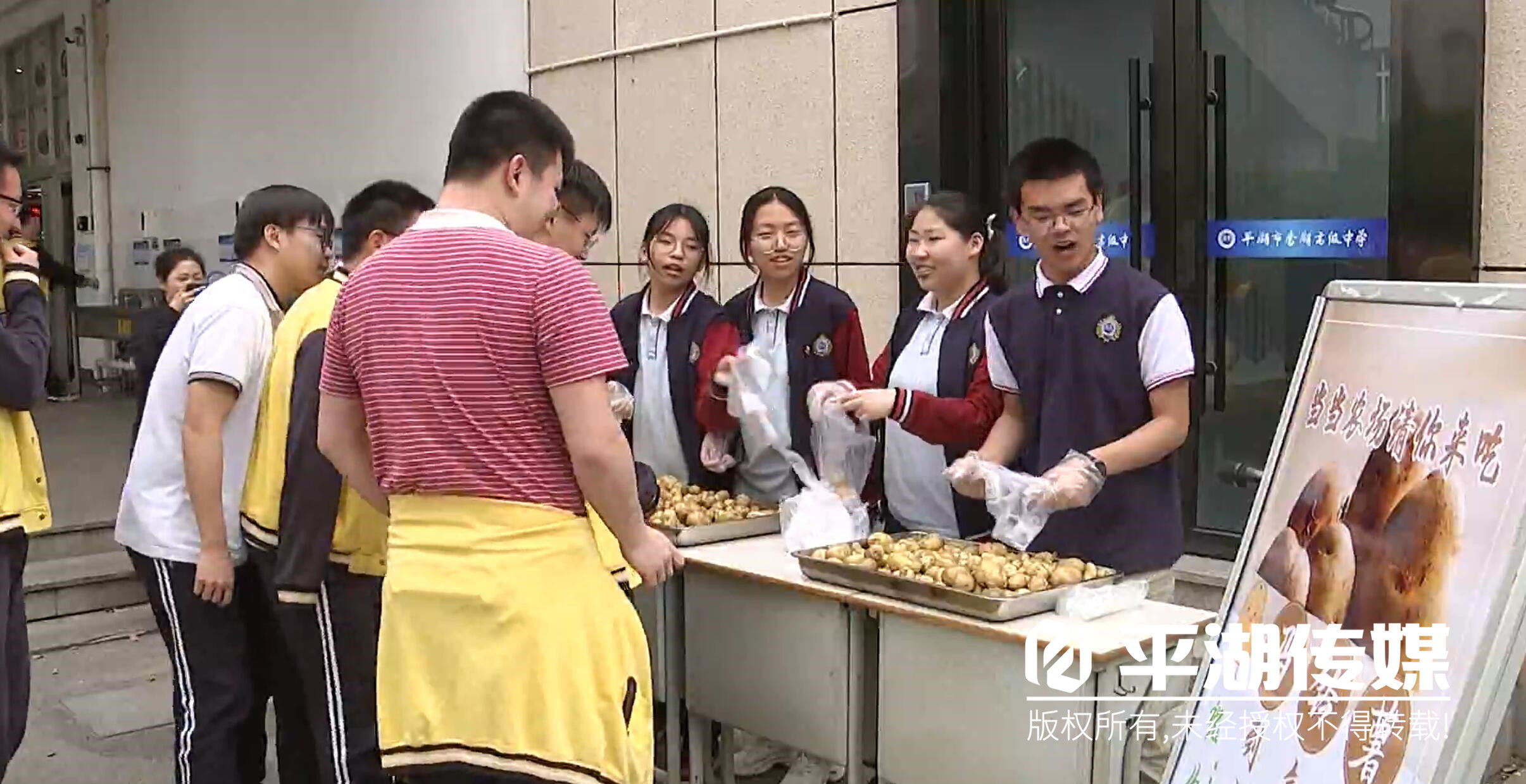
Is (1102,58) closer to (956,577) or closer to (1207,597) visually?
(1207,597)

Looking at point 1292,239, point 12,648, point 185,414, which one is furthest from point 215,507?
point 1292,239

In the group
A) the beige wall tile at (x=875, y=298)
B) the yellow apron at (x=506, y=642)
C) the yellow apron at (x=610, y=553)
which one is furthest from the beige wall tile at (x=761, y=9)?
the yellow apron at (x=506, y=642)

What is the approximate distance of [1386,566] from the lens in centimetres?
167

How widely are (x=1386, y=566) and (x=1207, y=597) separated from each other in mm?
2328

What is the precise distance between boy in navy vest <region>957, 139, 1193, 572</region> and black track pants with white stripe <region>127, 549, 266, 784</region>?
1790 millimetres

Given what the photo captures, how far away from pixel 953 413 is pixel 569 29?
3.95 m

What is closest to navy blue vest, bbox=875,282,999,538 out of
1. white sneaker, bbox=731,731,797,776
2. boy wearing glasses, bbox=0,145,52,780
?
white sneaker, bbox=731,731,797,776

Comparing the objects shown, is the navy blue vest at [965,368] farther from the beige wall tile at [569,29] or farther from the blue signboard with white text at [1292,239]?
the beige wall tile at [569,29]

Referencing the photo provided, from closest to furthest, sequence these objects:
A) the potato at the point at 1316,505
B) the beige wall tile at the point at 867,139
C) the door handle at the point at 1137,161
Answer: the potato at the point at 1316,505, the door handle at the point at 1137,161, the beige wall tile at the point at 867,139

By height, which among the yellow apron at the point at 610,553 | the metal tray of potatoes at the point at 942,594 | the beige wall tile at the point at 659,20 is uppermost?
the beige wall tile at the point at 659,20

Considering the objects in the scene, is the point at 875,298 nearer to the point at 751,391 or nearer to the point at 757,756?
the point at 751,391

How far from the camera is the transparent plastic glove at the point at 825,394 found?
318cm

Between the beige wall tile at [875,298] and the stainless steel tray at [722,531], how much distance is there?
1621 mm

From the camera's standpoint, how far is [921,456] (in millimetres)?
3352
